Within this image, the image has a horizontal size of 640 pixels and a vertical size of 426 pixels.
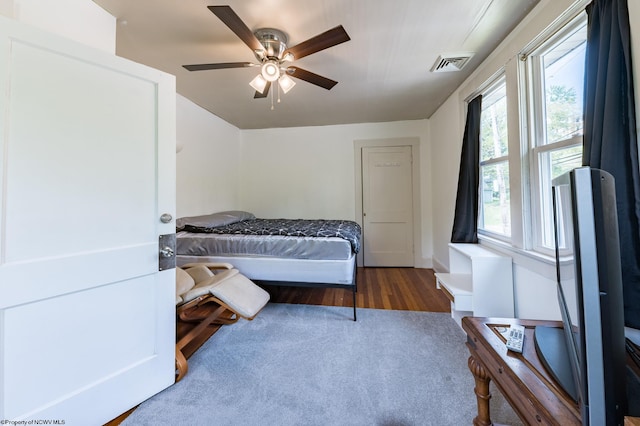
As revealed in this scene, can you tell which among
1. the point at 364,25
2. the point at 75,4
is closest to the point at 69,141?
the point at 75,4

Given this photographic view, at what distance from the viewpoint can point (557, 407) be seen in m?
0.58

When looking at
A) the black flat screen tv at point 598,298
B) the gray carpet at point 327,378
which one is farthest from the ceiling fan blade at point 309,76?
the gray carpet at point 327,378

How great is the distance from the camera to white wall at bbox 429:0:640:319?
59.3 inches

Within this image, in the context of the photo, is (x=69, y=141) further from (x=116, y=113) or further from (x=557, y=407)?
(x=557, y=407)

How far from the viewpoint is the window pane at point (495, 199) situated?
2178 millimetres

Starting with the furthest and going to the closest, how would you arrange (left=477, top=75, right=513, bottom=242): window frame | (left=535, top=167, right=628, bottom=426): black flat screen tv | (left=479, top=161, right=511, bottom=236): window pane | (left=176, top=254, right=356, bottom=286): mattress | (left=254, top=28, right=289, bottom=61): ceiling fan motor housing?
(left=176, top=254, right=356, bottom=286): mattress, (left=479, top=161, right=511, bottom=236): window pane, (left=477, top=75, right=513, bottom=242): window frame, (left=254, top=28, right=289, bottom=61): ceiling fan motor housing, (left=535, top=167, right=628, bottom=426): black flat screen tv

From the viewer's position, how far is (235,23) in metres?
1.47

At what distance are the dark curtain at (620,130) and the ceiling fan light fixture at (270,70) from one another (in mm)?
1887

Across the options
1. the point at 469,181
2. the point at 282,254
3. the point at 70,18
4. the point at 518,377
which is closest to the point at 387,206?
the point at 469,181

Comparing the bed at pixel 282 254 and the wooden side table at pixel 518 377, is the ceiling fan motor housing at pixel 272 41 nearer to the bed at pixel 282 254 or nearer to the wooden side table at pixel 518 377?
the bed at pixel 282 254

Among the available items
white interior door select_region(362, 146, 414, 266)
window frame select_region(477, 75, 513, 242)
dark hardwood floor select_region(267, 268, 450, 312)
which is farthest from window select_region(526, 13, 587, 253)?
white interior door select_region(362, 146, 414, 266)

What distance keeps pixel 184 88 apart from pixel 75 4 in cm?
137

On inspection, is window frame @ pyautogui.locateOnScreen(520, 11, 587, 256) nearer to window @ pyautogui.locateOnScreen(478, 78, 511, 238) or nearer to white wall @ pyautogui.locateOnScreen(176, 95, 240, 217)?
window @ pyautogui.locateOnScreen(478, 78, 511, 238)

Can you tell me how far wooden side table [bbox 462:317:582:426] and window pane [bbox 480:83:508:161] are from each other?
1.86 meters
